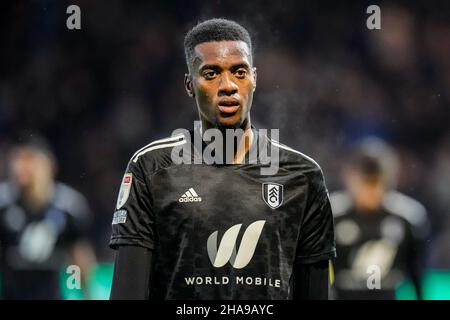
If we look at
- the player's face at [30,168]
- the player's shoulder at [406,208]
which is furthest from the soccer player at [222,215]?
the player's face at [30,168]

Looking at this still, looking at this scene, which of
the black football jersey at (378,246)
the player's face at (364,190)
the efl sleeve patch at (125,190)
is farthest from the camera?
the player's face at (364,190)

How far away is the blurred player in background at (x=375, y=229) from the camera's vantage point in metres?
5.39

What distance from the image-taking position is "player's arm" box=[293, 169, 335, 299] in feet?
7.76

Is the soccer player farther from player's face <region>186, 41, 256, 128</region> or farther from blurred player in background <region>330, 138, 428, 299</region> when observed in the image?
blurred player in background <region>330, 138, 428, 299</region>

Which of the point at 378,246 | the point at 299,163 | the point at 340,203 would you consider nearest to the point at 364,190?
the point at 340,203

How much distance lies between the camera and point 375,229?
564cm

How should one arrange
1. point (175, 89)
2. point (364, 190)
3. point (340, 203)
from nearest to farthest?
point (340, 203)
point (364, 190)
point (175, 89)

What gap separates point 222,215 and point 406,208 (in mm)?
3601

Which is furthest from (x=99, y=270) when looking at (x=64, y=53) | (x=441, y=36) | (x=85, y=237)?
(x=441, y=36)

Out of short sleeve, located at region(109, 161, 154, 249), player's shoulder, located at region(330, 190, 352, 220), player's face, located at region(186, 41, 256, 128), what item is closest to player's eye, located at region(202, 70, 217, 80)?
player's face, located at region(186, 41, 256, 128)

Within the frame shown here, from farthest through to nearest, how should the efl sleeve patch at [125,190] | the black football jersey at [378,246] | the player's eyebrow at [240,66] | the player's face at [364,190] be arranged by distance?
the player's face at [364,190]
the black football jersey at [378,246]
the player's eyebrow at [240,66]
the efl sleeve patch at [125,190]

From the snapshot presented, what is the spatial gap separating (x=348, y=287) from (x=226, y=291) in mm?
3238

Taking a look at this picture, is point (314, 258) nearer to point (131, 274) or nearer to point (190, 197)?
point (190, 197)

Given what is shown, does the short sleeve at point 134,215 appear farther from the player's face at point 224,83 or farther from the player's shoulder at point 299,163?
the player's shoulder at point 299,163
